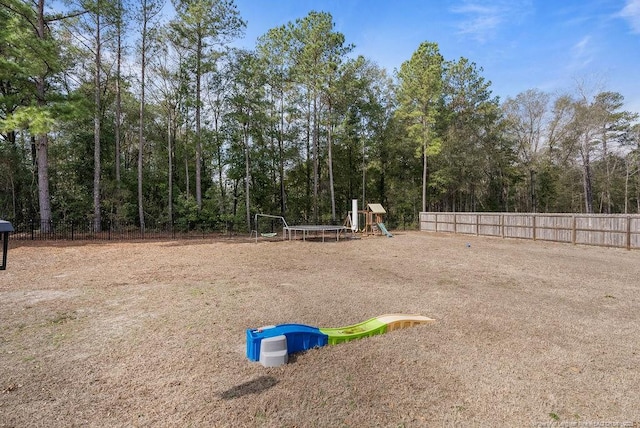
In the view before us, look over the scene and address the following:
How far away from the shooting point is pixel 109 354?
119 inches

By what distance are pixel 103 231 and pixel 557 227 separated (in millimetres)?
19640

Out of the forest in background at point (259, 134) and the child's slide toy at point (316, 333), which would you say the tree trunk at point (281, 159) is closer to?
the forest in background at point (259, 134)

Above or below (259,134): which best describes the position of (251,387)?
below

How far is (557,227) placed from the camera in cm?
→ 1262

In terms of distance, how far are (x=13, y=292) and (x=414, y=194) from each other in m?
22.6

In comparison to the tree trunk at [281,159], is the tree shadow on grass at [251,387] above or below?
below

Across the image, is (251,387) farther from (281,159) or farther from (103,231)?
(281,159)

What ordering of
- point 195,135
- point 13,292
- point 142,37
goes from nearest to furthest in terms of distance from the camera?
point 13,292, point 142,37, point 195,135

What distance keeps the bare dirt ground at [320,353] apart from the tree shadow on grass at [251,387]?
0.05 feet

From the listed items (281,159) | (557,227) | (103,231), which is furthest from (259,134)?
(557,227)

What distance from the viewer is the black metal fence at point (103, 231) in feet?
39.3

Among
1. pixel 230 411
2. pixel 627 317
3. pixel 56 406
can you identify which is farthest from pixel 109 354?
pixel 627 317

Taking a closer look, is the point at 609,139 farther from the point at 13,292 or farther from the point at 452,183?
the point at 13,292

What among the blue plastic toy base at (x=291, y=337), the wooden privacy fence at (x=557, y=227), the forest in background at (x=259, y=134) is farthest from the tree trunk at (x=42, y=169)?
the wooden privacy fence at (x=557, y=227)
